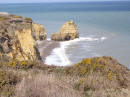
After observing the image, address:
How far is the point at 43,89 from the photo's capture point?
5.05 m

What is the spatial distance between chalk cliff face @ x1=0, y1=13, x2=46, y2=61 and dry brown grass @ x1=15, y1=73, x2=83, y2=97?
10.8 metres

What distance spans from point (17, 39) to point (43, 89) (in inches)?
548

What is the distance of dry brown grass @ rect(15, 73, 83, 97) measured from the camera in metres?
4.86

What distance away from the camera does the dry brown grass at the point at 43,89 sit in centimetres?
486

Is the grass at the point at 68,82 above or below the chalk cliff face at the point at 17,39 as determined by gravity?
above

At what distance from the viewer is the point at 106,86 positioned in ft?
20.5

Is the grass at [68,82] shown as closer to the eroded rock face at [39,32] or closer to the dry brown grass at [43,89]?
the dry brown grass at [43,89]

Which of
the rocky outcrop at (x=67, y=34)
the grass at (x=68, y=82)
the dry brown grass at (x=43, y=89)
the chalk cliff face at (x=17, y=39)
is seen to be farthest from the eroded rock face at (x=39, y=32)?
the dry brown grass at (x=43, y=89)

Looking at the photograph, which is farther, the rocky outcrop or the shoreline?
the rocky outcrop

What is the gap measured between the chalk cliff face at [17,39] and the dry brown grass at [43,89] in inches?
425

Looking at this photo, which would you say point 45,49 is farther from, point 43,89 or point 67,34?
point 43,89

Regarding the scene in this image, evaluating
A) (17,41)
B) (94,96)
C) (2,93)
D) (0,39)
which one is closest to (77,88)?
(94,96)

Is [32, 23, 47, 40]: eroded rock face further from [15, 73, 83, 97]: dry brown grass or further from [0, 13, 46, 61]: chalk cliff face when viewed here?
[15, 73, 83, 97]: dry brown grass

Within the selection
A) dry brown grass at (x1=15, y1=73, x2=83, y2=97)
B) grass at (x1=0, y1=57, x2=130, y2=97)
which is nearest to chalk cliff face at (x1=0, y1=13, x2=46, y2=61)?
grass at (x1=0, y1=57, x2=130, y2=97)
